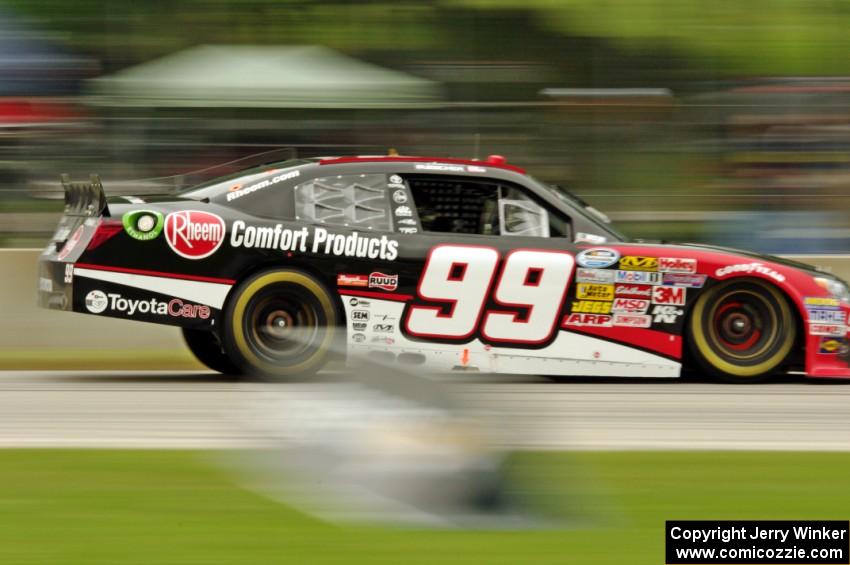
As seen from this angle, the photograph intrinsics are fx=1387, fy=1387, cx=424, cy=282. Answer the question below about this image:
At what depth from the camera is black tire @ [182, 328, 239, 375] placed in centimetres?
1010

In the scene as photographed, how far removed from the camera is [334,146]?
47.7ft

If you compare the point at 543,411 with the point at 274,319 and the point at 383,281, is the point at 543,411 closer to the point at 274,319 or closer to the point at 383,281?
the point at 383,281

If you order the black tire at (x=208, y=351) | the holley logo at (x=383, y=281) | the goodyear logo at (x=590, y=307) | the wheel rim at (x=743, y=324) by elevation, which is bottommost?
the black tire at (x=208, y=351)

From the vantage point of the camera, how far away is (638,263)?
9320 mm

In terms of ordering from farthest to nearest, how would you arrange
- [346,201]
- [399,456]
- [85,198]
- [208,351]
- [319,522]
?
1. [208,351]
2. [346,201]
3. [85,198]
4. [319,522]
5. [399,456]

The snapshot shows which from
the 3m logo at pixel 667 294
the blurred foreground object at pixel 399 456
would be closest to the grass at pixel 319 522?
the blurred foreground object at pixel 399 456

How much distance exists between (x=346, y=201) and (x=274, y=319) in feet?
3.08

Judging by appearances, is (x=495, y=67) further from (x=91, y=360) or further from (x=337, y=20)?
(x=91, y=360)

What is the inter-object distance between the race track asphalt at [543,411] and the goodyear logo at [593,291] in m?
0.62

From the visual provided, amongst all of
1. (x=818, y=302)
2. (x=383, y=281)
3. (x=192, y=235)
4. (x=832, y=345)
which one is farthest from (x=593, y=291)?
(x=192, y=235)

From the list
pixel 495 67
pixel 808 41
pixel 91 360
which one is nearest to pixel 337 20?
pixel 495 67

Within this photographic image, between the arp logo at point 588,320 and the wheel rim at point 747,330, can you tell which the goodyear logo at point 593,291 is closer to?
the arp logo at point 588,320

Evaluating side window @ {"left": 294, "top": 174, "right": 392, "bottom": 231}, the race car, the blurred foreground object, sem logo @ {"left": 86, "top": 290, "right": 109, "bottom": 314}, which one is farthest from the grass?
side window @ {"left": 294, "top": 174, "right": 392, "bottom": 231}

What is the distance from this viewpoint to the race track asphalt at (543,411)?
22.9 ft
